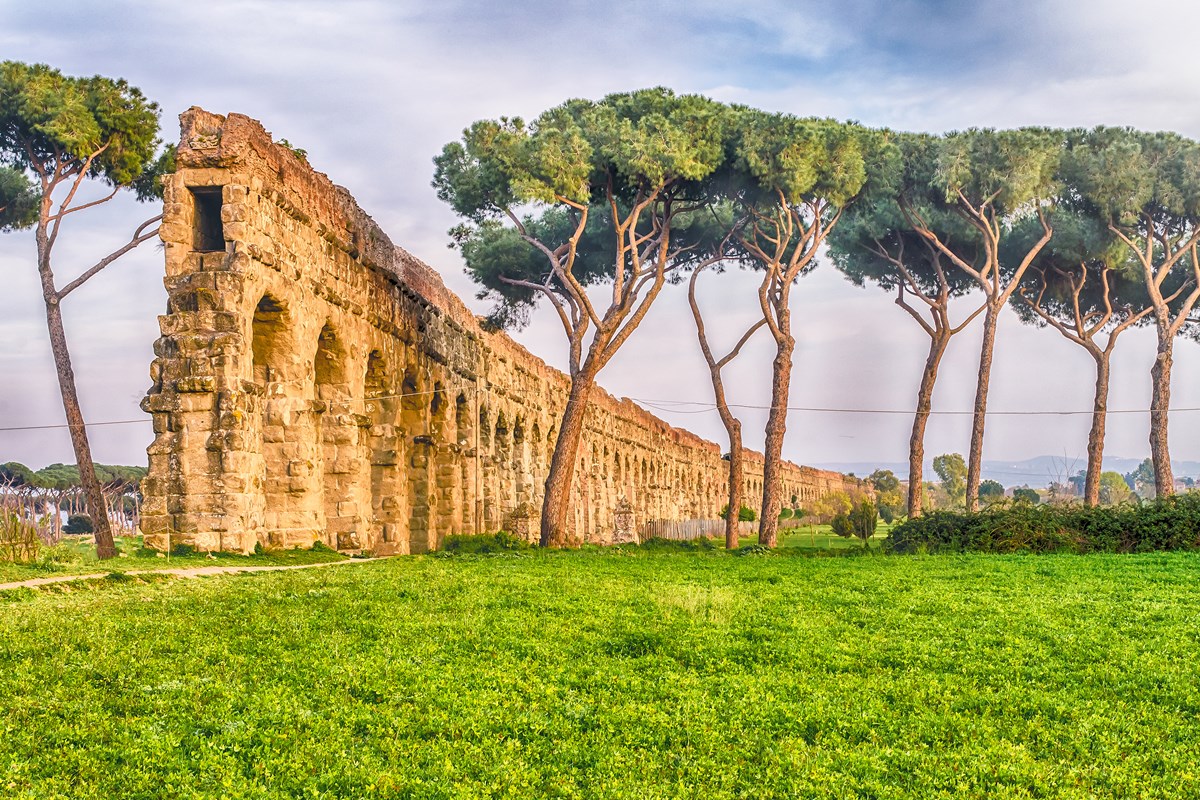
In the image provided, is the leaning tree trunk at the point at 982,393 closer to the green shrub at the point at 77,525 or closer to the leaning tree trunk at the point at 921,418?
the leaning tree trunk at the point at 921,418

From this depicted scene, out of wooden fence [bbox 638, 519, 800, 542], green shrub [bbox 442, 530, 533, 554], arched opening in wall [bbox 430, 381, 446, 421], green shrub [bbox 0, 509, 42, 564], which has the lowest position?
wooden fence [bbox 638, 519, 800, 542]

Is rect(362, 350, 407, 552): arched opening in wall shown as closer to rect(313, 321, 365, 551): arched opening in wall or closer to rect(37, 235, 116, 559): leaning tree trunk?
rect(313, 321, 365, 551): arched opening in wall

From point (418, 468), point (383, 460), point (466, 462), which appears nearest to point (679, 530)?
point (466, 462)

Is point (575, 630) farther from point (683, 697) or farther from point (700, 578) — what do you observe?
point (700, 578)

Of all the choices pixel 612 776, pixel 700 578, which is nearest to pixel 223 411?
pixel 700 578

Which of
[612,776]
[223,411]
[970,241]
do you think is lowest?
[612,776]

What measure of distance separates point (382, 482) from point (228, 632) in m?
13.0

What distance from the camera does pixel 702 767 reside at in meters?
5.34

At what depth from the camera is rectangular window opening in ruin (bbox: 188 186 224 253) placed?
584 inches

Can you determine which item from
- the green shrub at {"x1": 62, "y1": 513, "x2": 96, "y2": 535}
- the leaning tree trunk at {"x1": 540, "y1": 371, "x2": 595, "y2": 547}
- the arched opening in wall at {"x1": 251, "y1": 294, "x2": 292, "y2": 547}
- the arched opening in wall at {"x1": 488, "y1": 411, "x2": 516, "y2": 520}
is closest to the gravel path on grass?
the arched opening in wall at {"x1": 251, "y1": 294, "x2": 292, "y2": 547}

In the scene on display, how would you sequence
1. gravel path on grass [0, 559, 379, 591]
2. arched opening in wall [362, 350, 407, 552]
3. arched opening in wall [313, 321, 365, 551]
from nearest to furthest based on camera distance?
gravel path on grass [0, 559, 379, 591] → arched opening in wall [313, 321, 365, 551] → arched opening in wall [362, 350, 407, 552]

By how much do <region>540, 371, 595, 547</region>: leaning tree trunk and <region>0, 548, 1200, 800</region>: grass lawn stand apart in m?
11.1

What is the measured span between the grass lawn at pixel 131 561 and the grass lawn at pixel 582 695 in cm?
119

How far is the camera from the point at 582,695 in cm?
649
